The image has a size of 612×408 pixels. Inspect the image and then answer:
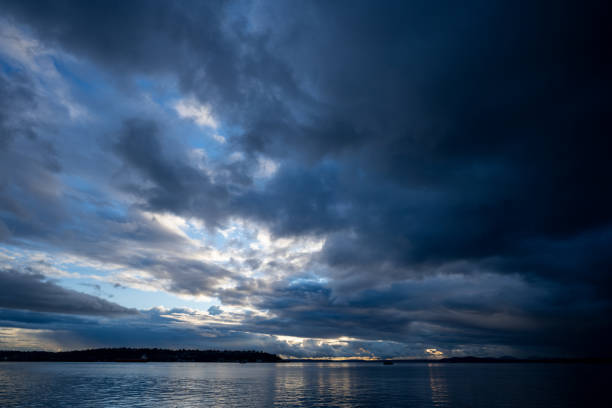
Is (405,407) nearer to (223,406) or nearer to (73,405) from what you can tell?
(223,406)

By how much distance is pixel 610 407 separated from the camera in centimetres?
6956

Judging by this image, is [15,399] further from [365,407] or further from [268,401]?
[365,407]

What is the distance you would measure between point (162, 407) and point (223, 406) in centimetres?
1137

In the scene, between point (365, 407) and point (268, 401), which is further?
point (268, 401)

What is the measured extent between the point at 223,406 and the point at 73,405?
29.0 meters

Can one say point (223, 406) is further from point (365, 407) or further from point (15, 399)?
point (15, 399)

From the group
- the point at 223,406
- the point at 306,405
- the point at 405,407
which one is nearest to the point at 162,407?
the point at 223,406

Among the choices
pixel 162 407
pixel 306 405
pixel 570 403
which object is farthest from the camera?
pixel 570 403

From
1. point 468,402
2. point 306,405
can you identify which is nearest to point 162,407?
point 306,405

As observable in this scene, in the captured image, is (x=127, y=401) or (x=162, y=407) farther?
(x=127, y=401)

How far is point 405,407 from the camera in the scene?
225ft

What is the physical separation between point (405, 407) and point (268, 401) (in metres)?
29.7

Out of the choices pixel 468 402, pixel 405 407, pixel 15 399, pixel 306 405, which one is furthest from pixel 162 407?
pixel 468 402

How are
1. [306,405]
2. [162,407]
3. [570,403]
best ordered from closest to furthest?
[162,407] → [306,405] → [570,403]
